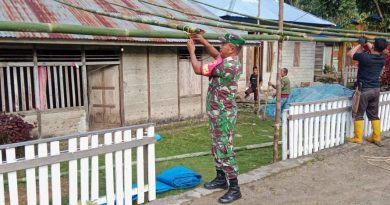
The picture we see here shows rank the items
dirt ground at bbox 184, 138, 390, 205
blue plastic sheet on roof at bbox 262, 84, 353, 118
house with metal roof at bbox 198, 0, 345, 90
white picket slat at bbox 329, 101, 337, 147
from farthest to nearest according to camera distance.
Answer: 1. house with metal roof at bbox 198, 0, 345, 90
2. blue plastic sheet on roof at bbox 262, 84, 353, 118
3. white picket slat at bbox 329, 101, 337, 147
4. dirt ground at bbox 184, 138, 390, 205

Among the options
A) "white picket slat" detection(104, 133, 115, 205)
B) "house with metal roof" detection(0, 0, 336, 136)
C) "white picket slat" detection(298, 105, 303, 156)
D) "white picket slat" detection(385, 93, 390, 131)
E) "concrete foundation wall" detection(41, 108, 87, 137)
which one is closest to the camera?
"white picket slat" detection(104, 133, 115, 205)

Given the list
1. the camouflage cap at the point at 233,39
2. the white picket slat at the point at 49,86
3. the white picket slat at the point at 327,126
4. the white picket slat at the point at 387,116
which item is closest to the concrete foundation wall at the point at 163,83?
the white picket slat at the point at 49,86

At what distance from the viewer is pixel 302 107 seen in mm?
6281

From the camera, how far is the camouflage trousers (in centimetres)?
433

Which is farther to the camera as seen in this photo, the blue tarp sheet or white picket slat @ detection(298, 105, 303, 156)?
white picket slat @ detection(298, 105, 303, 156)

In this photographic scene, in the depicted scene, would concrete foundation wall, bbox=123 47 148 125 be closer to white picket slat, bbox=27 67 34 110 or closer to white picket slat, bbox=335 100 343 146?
white picket slat, bbox=27 67 34 110

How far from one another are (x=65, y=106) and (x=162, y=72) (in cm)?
291

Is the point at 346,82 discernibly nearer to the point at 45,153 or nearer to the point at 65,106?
the point at 65,106

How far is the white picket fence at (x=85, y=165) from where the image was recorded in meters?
3.42

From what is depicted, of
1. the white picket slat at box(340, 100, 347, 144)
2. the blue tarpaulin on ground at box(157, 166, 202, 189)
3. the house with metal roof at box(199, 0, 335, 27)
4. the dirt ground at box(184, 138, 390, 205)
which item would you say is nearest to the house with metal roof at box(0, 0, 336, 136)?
the blue tarpaulin on ground at box(157, 166, 202, 189)

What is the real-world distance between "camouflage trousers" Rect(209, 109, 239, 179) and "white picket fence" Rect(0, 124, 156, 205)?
723mm

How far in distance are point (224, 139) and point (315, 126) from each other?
2839 mm

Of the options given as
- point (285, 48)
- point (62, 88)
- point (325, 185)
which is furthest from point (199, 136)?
point (285, 48)

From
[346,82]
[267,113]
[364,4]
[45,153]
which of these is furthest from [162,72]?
[346,82]
